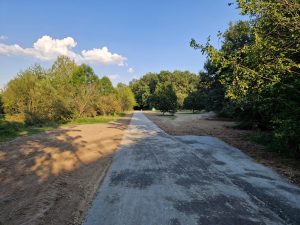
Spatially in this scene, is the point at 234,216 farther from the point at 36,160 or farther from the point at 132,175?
the point at 36,160

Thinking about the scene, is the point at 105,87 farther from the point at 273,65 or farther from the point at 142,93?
the point at 142,93

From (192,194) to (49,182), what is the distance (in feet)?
11.6

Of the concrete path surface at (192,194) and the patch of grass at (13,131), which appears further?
the patch of grass at (13,131)

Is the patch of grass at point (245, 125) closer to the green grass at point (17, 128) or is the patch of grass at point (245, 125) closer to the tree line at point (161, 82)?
the green grass at point (17, 128)

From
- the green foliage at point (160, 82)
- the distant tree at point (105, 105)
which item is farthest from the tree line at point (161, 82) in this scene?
the distant tree at point (105, 105)

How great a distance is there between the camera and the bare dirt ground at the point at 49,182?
501cm

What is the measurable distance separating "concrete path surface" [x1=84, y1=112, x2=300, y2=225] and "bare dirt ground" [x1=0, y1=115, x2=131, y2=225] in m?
0.41

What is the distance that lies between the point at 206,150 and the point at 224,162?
2.43 metres

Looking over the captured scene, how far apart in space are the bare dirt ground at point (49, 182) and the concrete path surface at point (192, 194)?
41cm

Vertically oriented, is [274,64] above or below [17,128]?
above

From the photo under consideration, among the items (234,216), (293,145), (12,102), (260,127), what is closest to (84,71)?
(12,102)

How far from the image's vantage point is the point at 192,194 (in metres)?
6.07

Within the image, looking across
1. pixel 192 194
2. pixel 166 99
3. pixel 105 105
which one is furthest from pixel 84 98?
pixel 192 194

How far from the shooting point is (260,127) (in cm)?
2173
